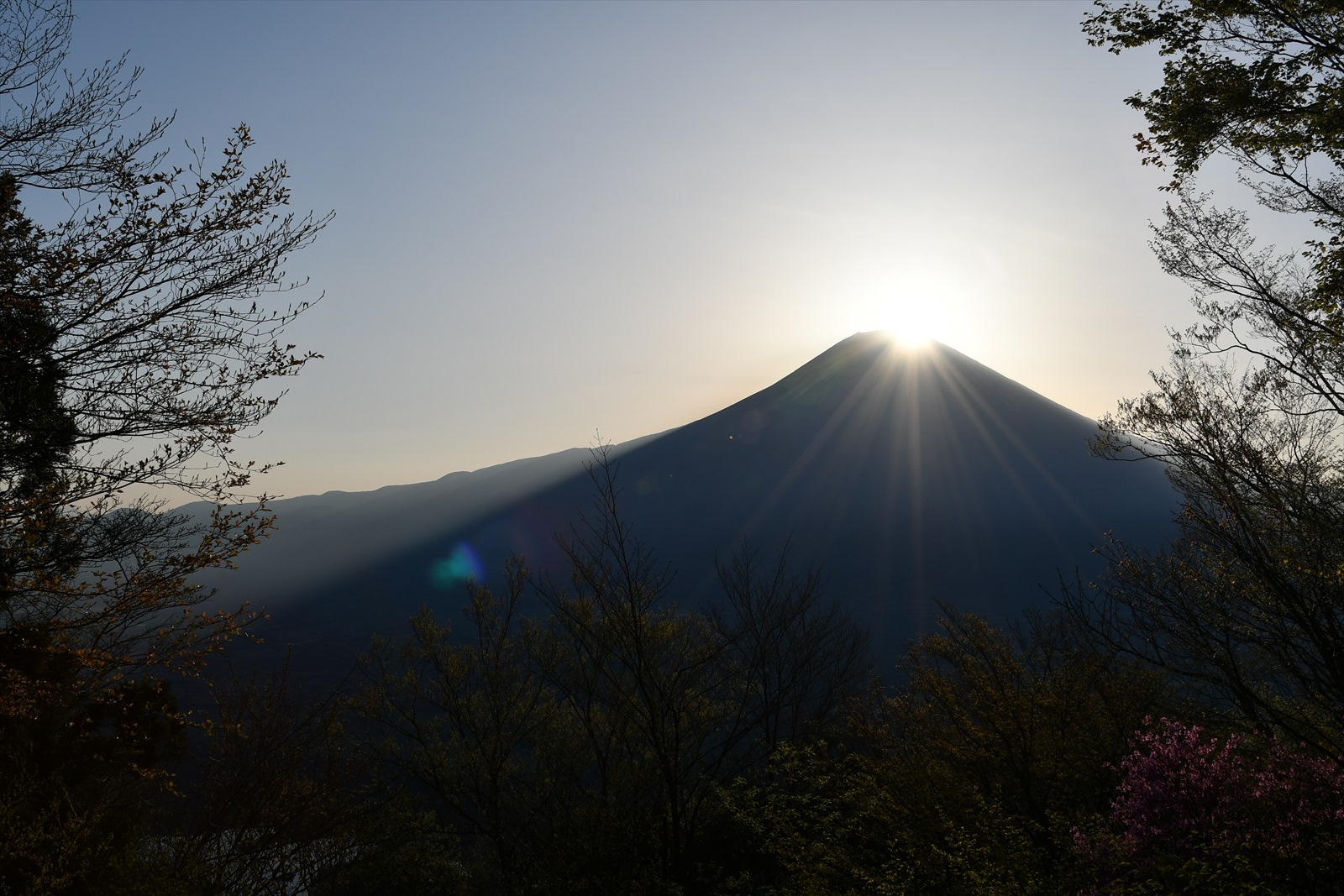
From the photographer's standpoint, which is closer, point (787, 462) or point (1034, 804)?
point (1034, 804)

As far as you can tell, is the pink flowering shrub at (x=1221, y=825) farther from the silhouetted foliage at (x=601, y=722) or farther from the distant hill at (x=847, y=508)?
the distant hill at (x=847, y=508)

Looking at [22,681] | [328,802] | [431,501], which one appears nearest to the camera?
[22,681]

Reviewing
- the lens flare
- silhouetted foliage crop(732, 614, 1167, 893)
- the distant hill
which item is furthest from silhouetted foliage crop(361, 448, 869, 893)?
the lens flare

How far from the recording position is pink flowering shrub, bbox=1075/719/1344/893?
21.2ft

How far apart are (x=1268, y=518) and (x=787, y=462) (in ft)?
427

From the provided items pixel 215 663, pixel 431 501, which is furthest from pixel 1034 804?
pixel 431 501

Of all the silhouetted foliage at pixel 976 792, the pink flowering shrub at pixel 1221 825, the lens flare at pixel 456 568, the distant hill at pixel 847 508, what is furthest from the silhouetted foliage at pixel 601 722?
the lens flare at pixel 456 568

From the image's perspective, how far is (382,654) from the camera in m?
21.2

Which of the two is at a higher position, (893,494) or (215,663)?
(215,663)

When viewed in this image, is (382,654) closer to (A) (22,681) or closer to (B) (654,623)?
(B) (654,623)

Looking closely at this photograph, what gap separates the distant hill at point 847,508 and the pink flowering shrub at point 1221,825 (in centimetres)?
9073

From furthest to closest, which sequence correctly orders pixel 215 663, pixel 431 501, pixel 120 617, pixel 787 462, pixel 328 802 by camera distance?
pixel 431 501 < pixel 787 462 < pixel 215 663 < pixel 328 802 < pixel 120 617

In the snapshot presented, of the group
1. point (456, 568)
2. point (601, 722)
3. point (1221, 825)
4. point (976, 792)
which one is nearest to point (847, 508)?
point (456, 568)

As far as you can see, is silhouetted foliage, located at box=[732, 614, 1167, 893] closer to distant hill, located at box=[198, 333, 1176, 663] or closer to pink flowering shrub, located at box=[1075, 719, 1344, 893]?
pink flowering shrub, located at box=[1075, 719, 1344, 893]
